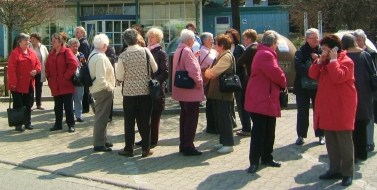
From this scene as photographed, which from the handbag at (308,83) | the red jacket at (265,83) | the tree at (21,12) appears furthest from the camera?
the tree at (21,12)

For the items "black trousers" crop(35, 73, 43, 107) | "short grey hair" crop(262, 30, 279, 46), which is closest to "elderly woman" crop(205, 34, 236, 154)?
"short grey hair" crop(262, 30, 279, 46)

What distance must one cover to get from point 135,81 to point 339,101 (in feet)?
9.87

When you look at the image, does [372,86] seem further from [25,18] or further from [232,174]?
[25,18]

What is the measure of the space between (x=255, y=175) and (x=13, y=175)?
3313 mm

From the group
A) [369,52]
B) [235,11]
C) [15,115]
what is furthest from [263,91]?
[235,11]

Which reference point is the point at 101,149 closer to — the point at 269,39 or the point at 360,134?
the point at 269,39

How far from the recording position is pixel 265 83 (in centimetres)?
705

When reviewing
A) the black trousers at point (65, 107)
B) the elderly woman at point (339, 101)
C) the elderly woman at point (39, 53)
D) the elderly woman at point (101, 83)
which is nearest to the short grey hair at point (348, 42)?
the elderly woman at point (339, 101)

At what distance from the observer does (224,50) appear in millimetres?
8109

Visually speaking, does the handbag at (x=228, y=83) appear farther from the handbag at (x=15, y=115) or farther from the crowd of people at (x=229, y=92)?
the handbag at (x=15, y=115)

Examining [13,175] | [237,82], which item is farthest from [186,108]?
[13,175]

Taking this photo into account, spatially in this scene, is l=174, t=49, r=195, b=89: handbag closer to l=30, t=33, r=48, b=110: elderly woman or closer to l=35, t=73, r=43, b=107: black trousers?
l=30, t=33, r=48, b=110: elderly woman

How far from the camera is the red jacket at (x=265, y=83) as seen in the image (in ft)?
22.9

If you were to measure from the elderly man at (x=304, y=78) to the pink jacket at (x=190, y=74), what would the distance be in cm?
166
